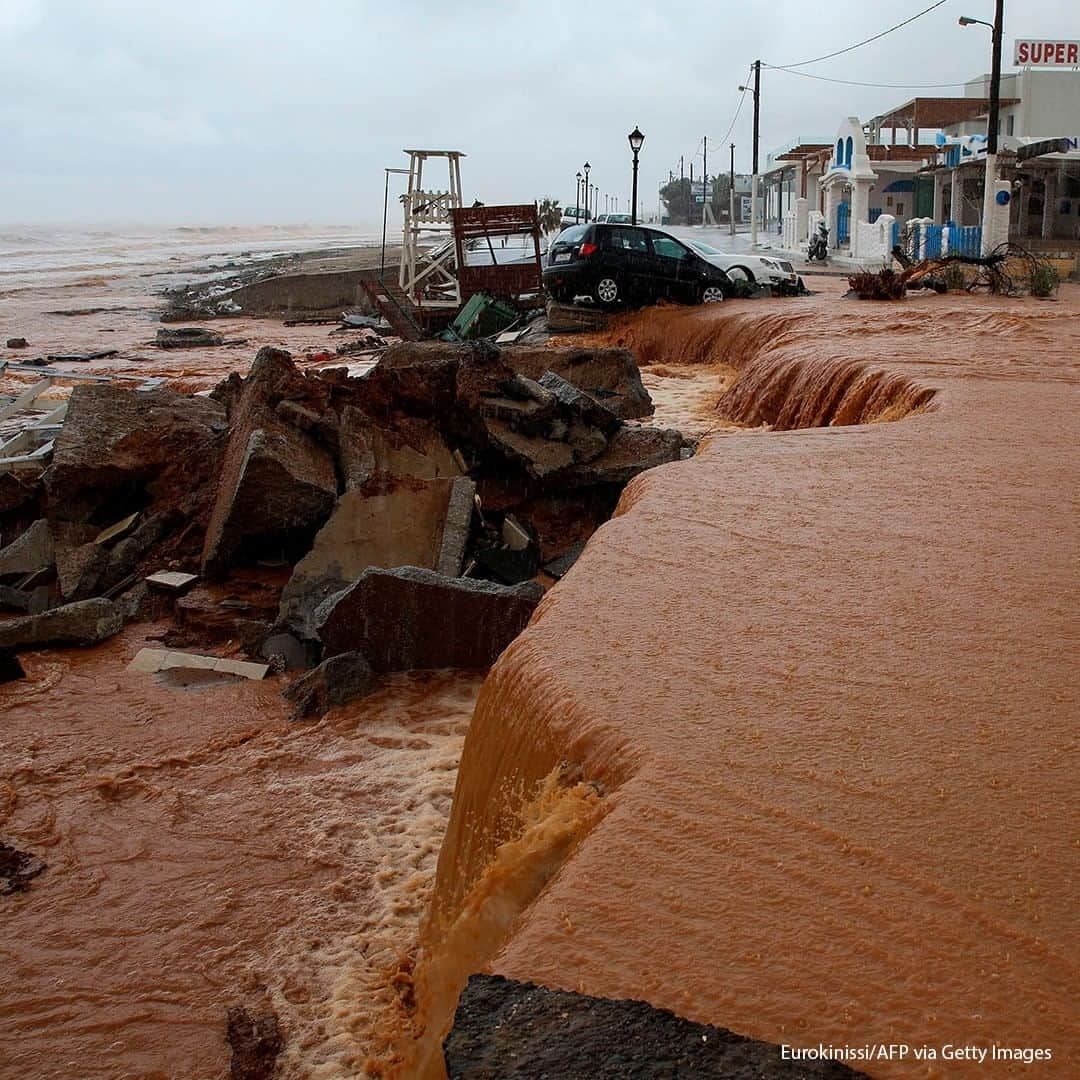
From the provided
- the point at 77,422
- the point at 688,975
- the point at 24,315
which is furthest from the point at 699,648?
the point at 24,315

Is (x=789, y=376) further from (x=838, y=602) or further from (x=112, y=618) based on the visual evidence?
(x=838, y=602)

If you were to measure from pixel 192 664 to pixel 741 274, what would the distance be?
1573cm

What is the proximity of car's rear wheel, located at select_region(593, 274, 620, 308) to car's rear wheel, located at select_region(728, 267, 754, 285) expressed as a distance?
7.13 feet

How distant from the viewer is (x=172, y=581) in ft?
26.2

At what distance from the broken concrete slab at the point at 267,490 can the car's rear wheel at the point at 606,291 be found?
11.8 meters

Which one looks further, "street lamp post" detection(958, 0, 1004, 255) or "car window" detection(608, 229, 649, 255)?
"street lamp post" detection(958, 0, 1004, 255)

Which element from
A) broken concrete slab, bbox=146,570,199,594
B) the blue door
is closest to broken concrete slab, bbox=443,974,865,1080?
broken concrete slab, bbox=146,570,199,594

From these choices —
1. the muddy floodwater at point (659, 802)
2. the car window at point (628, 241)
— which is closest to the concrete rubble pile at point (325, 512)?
the muddy floodwater at point (659, 802)

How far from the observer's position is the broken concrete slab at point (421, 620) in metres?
6.67

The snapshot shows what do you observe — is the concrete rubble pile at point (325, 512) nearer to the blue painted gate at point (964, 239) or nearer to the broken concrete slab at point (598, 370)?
the broken concrete slab at point (598, 370)

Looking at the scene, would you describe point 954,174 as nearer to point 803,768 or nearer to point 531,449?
point 531,449

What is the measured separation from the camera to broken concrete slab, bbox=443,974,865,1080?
204 cm

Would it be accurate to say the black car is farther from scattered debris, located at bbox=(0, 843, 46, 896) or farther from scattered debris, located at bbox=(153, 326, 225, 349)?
scattered debris, located at bbox=(0, 843, 46, 896)

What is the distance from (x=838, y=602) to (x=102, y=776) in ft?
12.0
